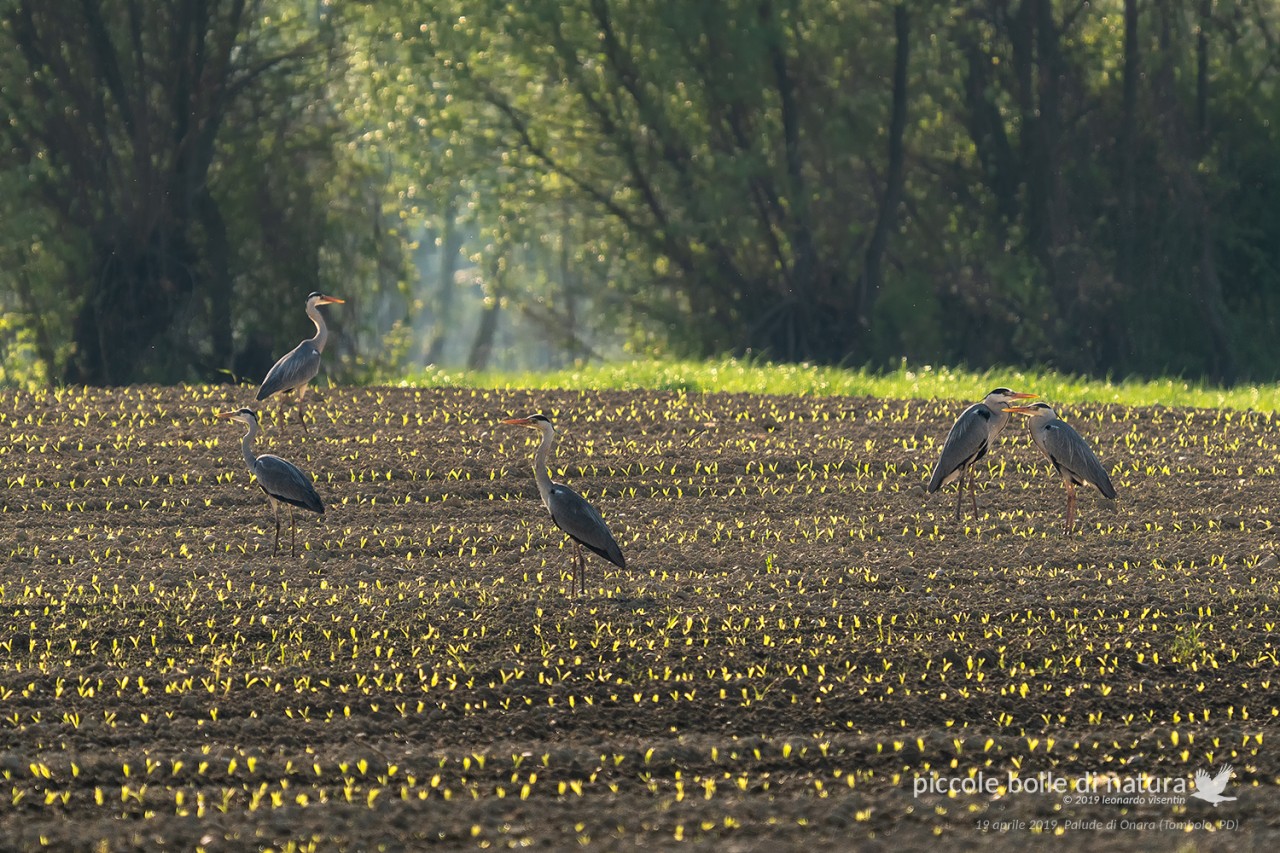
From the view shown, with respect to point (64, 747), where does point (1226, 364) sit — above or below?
above

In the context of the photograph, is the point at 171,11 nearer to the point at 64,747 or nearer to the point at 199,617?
the point at 199,617

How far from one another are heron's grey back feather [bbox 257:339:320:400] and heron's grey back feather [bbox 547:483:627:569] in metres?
6.51

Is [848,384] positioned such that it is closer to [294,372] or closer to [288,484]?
[294,372]

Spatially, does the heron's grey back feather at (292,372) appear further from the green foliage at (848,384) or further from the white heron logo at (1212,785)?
the white heron logo at (1212,785)

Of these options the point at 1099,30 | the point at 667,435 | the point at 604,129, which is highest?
the point at 1099,30

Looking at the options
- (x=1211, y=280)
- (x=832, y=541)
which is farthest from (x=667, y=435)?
(x=1211, y=280)

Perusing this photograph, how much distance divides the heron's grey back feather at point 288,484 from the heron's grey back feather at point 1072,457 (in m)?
5.71

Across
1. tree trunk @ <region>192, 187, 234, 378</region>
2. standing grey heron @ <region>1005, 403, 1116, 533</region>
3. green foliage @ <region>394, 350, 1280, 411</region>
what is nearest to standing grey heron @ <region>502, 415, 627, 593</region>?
standing grey heron @ <region>1005, 403, 1116, 533</region>

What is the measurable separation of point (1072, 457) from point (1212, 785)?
6.21 meters

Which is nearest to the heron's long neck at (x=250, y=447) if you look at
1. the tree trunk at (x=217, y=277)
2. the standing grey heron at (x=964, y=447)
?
the standing grey heron at (x=964, y=447)

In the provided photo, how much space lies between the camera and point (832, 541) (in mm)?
14797

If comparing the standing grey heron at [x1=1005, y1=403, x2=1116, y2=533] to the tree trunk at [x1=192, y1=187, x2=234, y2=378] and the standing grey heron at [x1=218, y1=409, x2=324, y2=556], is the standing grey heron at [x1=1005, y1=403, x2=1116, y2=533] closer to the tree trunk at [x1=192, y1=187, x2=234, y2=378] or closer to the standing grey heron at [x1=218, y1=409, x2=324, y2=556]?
the standing grey heron at [x1=218, y1=409, x2=324, y2=556]

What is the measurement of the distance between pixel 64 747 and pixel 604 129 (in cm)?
2382

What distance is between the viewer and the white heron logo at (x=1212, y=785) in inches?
348
